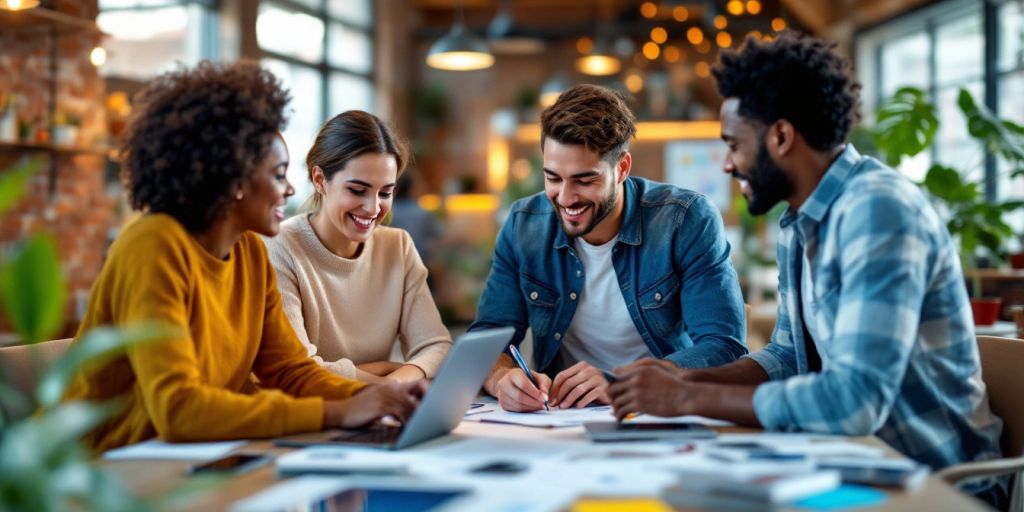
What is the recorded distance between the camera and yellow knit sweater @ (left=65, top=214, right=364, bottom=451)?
1653 mm

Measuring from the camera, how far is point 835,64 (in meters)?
1.93

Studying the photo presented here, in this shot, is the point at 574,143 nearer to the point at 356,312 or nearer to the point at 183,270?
the point at 356,312

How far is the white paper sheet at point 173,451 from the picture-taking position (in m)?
1.60

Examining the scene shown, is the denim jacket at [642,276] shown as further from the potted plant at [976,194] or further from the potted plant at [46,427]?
the potted plant at [976,194]

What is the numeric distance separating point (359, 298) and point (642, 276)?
28.7 inches

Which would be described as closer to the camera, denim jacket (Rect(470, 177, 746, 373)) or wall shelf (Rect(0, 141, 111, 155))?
denim jacket (Rect(470, 177, 746, 373))

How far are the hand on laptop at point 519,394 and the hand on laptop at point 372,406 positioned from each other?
13.4 inches

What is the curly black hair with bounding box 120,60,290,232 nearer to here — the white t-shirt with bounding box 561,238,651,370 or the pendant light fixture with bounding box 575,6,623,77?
the white t-shirt with bounding box 561,238,651,370

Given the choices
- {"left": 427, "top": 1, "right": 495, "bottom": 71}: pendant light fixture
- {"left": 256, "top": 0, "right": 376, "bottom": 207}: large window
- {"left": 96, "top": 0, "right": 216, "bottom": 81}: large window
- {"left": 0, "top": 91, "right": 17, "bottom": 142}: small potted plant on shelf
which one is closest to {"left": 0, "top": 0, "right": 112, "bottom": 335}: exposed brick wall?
{"left": 0, "top": 91, "right": 17, "bottom": 142}: small potted plant on shelf

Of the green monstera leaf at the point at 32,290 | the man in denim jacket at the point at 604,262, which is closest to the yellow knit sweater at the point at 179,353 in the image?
the green monstera leaf at the point at 32,290

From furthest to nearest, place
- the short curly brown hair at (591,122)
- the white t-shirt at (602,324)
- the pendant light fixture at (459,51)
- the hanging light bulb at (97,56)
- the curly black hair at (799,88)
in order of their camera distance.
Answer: the pendant light fixture at (459,51) → the hanging light bulb at (97,56) → the white t-shirt at (602,324) → the short curly brown hair at (591,122) → the curly black hair at (799,88)

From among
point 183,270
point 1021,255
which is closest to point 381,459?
point 183,270

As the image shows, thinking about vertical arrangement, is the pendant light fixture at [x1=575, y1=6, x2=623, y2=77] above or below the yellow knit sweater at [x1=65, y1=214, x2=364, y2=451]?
above

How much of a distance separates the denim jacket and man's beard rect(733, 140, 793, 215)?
2.14ft
